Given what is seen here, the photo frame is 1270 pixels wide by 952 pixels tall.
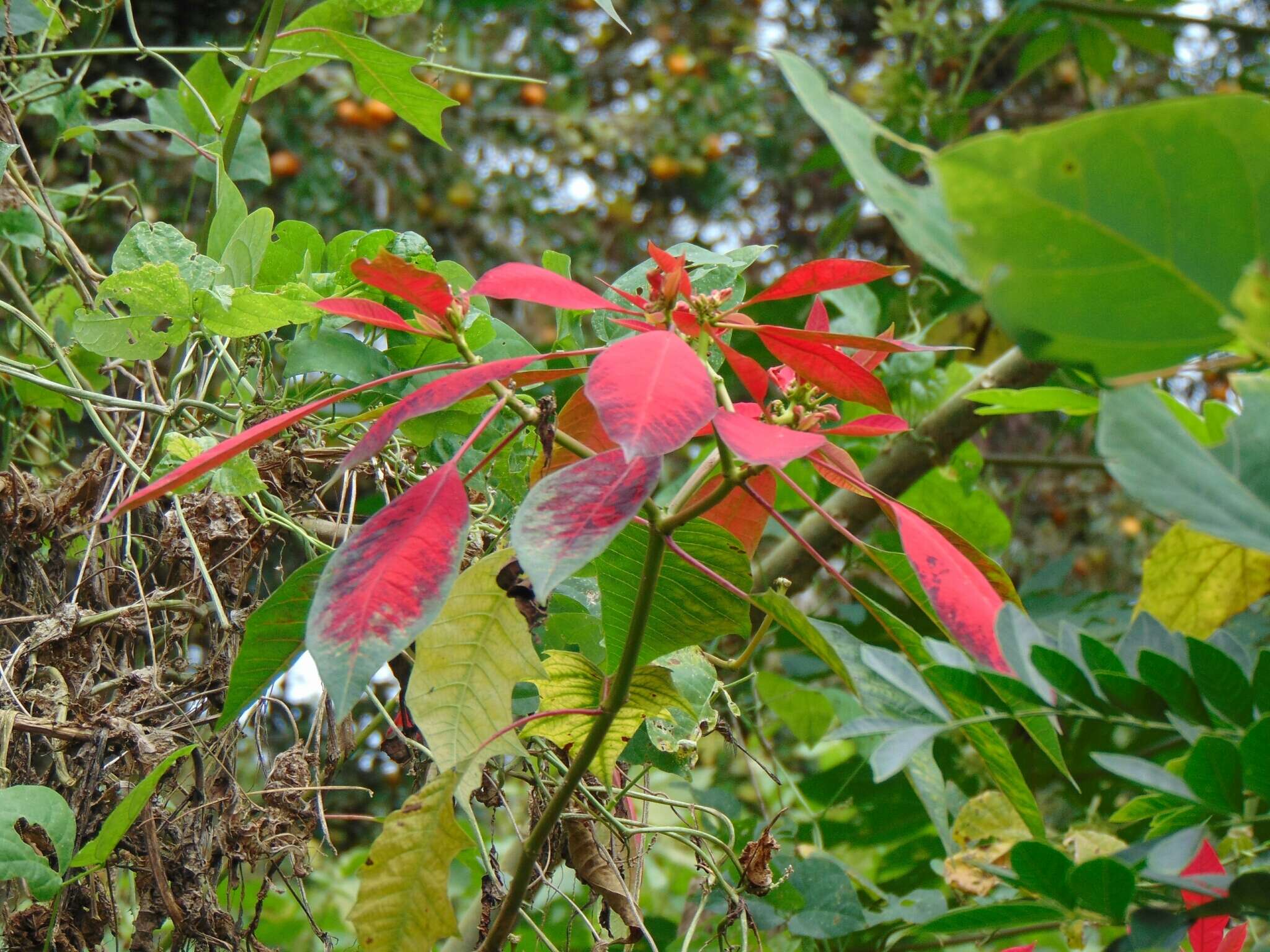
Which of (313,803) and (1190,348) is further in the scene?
(313,803)

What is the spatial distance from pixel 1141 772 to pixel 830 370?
18 cm

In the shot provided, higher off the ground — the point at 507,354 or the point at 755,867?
the point at 507,354

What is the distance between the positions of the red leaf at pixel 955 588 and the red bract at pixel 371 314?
18 cm

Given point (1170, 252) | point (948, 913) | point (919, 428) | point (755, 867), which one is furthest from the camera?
point (919, 428)

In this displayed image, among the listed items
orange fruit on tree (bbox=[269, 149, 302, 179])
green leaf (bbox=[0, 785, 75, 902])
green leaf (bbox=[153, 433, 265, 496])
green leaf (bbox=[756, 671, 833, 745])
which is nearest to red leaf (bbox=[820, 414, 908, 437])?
green leaf (bbox=[153, 433, 265, 496])

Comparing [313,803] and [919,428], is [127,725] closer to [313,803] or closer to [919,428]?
[313,803]

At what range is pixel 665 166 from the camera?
206cm

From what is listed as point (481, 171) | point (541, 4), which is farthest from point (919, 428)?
point (541, 4)

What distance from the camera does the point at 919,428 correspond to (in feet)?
2.88

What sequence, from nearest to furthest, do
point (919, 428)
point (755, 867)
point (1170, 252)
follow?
point (1170, 252), point (755, 867), point (919, 428)

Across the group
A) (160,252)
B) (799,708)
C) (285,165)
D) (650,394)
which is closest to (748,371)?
(650,394)

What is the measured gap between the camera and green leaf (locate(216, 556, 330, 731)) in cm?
39

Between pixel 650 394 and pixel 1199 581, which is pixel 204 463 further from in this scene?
pixel 1199 581

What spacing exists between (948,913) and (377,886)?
0.20m
